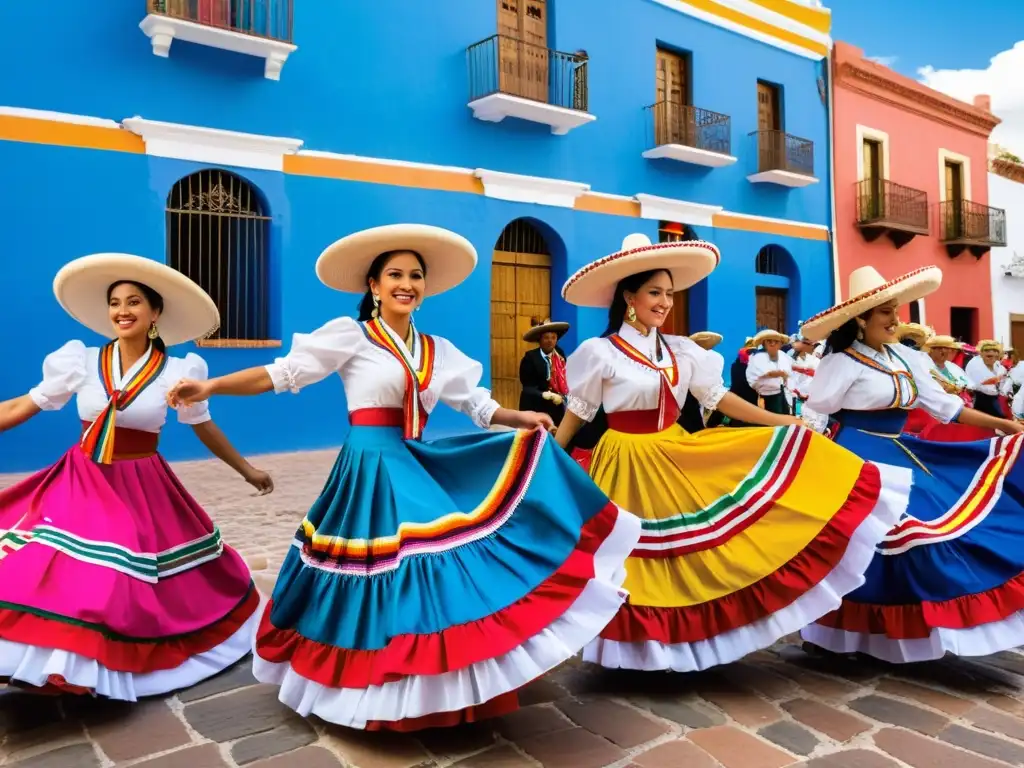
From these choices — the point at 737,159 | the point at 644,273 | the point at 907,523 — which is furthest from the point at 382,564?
the point at 737,159

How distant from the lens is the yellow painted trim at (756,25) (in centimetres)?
1474

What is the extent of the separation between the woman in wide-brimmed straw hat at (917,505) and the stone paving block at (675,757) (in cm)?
111

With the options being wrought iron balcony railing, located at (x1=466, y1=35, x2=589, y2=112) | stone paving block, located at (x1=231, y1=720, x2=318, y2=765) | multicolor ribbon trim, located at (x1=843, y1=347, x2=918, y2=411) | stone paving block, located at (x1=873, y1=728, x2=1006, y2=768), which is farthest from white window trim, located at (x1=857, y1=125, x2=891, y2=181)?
stone paving block, located at (x1=231, y1=720, x2=318, y2=765)

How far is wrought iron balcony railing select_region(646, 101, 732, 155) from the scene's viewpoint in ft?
45.8

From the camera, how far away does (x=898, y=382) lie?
13.2 ft

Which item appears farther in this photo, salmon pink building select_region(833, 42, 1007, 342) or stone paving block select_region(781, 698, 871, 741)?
salmon pink building select_region(833, 42, 1007, 342)

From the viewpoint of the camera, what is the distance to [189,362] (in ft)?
11.8

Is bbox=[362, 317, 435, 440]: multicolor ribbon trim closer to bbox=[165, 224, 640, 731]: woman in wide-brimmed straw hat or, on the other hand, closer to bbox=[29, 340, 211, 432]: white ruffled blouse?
bbox=[165, 224, 640, 731]: woman in wide-brimmed straw hat

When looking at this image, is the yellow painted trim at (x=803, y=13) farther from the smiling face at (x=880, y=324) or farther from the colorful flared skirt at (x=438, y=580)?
the colorful flared skirt at (x=438, y=580)

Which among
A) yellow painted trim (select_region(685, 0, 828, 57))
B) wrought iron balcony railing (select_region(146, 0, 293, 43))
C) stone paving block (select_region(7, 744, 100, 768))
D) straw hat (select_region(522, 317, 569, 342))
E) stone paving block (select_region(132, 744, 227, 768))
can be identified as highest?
yellow painted trim (select_region(685, 0, 828, 57))

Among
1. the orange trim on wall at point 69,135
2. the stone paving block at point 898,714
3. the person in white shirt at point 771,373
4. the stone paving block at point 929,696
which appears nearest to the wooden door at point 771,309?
the person in white shirt at point 771,373

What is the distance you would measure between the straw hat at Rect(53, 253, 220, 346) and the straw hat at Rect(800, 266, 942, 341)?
2738mm

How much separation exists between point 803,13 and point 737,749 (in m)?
16.4

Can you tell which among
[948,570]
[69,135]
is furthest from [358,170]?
[948,570]
